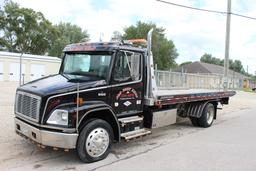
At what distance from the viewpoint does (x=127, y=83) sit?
6688 mm

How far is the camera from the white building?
31438 mm

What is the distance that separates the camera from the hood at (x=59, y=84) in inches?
220

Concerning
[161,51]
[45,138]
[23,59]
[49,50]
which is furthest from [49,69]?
[45,138]

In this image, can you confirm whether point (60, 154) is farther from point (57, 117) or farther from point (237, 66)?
point (237, 66)

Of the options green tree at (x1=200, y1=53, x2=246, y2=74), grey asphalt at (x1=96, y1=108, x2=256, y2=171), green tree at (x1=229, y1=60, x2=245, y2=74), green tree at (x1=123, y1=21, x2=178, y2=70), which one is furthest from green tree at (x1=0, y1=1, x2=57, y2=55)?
green tree at (x1=229, y1=60, x2=245, y2=74)

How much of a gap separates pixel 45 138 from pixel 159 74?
16.5ft

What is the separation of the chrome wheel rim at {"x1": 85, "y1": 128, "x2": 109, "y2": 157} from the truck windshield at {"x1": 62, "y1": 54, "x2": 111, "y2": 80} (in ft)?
3.85

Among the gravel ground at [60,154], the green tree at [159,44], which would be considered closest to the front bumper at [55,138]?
the gravel ground at [60,154]

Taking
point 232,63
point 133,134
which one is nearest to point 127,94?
point 133,134

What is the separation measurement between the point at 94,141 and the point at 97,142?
78 millimetres

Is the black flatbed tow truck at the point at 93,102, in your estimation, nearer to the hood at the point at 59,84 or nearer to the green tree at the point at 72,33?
the hood at the point at 59,84

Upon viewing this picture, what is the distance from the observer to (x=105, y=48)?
6406mm

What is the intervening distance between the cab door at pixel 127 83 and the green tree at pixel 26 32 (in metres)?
44.1

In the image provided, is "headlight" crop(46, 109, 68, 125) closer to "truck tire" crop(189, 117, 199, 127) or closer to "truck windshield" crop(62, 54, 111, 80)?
"truck windshield" crop(62, 54, 111, 80)
